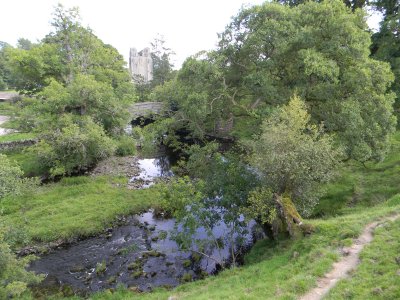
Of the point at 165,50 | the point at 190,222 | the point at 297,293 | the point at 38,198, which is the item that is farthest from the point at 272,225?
the point at 165,50

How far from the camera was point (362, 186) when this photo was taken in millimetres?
29047

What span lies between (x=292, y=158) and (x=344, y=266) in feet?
20.7

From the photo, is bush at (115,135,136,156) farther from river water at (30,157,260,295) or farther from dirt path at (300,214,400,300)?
dirt path at (300,214,400,300)

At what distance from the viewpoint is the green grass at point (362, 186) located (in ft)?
86.9

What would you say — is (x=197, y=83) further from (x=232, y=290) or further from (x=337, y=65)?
(x=232, y=290)

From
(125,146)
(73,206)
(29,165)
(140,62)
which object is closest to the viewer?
(73,206)

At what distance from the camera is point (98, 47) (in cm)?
4456

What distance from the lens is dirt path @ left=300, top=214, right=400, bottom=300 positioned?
13573mm

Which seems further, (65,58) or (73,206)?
(65,58)

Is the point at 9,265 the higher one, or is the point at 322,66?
the point at 322,66

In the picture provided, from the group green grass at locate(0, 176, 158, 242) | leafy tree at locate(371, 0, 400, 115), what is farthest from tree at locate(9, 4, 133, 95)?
leafy tree at locate(371, 0, 400, 115)

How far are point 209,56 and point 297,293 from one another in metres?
20.0

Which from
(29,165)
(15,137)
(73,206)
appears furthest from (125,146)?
(15,137)

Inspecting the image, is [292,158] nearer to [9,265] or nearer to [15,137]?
[9,265]
